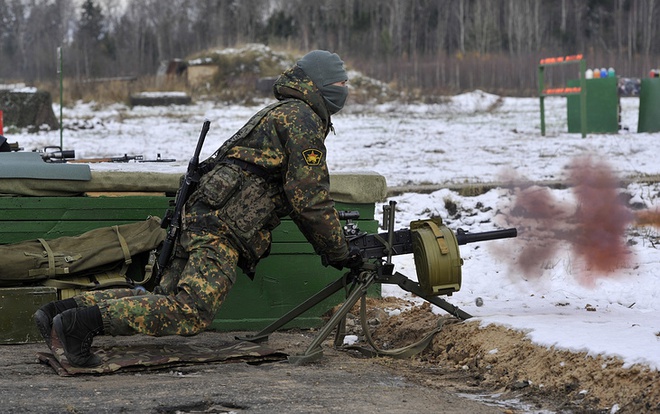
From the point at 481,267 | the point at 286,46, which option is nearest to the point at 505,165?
the point at 481,267

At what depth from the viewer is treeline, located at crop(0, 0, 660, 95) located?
46031 millimetres

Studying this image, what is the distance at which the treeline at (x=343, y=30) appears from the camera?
151 feet

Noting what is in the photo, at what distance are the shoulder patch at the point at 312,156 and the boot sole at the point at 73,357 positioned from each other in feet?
5.05

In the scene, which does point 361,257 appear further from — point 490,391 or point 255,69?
point 255,69

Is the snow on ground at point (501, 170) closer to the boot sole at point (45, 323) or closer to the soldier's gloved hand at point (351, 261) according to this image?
the soldier's gloved hand at point (351, 261)

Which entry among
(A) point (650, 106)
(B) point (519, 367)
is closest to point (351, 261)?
(B) point (519, 367)

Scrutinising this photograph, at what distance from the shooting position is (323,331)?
5.75 m

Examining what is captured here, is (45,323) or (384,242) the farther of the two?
(384,242)

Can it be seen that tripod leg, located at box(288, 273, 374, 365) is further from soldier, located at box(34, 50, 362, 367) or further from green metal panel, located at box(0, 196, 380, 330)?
green metal panel, located at box(0, 196, 380, 330)

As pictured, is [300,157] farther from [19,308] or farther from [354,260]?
[19,308]

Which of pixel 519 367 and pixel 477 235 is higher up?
pixel 477 235

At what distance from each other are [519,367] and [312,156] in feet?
5.22

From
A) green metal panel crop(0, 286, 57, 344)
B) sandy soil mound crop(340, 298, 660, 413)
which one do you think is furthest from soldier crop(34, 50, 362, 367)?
sandy soil mound crop(340, 298, 660, 413)

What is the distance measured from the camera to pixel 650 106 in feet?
62.8
